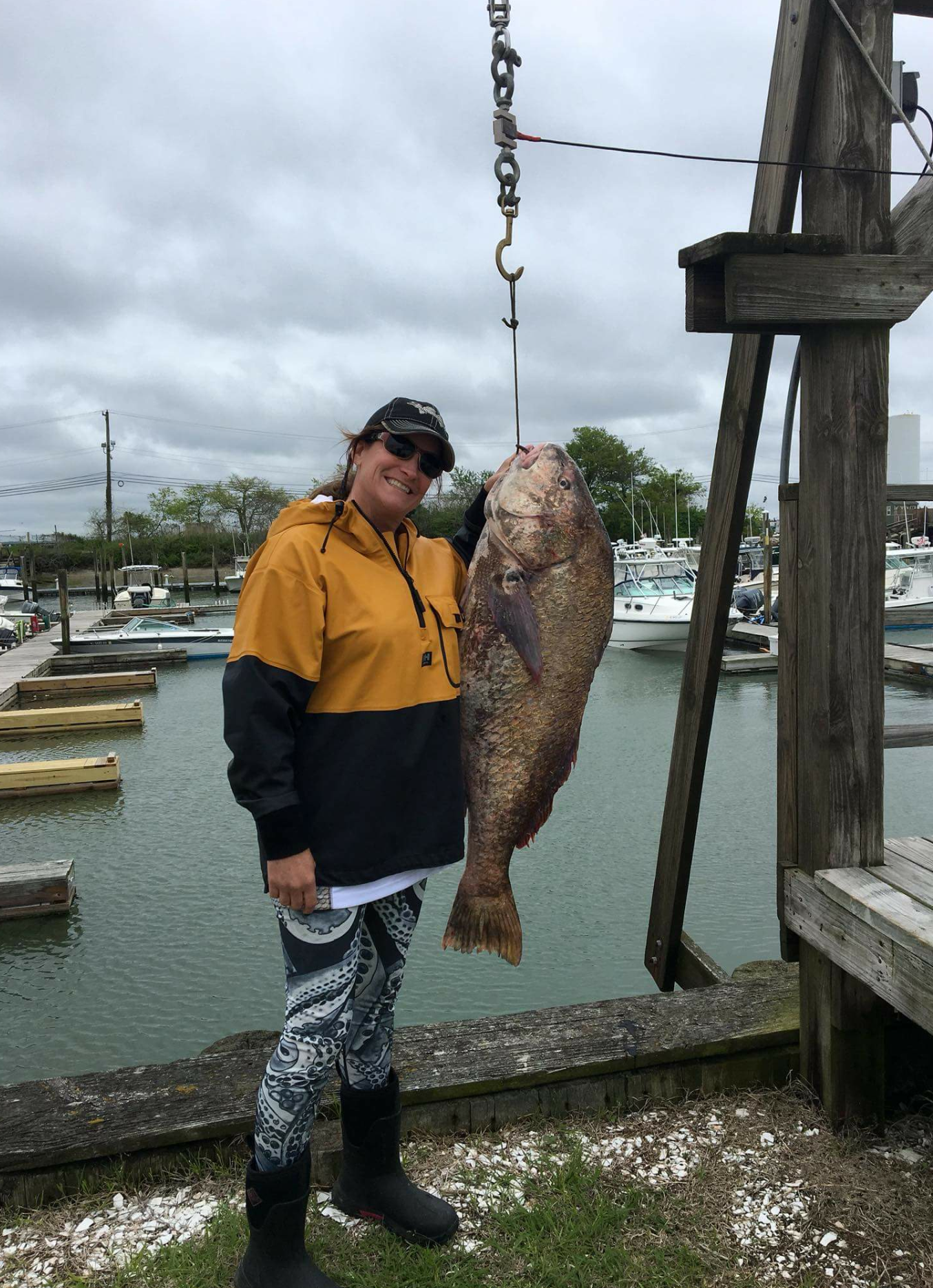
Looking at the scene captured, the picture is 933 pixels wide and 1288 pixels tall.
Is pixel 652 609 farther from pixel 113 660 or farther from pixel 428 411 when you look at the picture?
pixel 428 411

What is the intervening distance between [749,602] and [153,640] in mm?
19285

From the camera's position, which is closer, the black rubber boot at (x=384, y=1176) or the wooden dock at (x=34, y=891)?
the black rubber boot at (x=384, y=1176)

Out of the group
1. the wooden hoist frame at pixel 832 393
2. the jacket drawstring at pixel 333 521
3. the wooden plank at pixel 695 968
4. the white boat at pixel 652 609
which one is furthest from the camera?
the white boat at pixel 652 609

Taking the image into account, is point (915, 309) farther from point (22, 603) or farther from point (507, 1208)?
point (22, 603)

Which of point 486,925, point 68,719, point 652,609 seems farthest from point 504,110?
point 652,609

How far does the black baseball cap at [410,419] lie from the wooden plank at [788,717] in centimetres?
134

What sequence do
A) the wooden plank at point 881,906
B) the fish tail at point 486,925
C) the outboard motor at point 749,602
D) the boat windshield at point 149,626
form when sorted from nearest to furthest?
the fish tail at point 486,925, the wooden plank at point 881,906, the boat windshield at point 149,626, the outboard motor at point 749,602

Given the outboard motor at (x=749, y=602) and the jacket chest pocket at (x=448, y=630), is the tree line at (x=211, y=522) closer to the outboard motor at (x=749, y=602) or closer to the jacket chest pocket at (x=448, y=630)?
the outboard motor at (x=749, y=602)

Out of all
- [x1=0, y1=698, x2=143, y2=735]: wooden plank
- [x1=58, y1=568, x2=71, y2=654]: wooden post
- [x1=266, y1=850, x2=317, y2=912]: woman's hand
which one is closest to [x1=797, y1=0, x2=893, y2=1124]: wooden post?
[x1=266, y1=850, x2=317, y2=912]: woman's hand

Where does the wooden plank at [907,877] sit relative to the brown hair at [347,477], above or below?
below

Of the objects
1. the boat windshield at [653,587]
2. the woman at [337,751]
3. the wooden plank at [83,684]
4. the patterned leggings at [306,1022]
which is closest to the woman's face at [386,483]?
the woman at [337,751]

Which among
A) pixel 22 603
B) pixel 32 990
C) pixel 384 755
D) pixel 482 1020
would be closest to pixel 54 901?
pixel 32 990

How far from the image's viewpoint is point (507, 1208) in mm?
2701

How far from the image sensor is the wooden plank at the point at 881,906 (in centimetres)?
253
